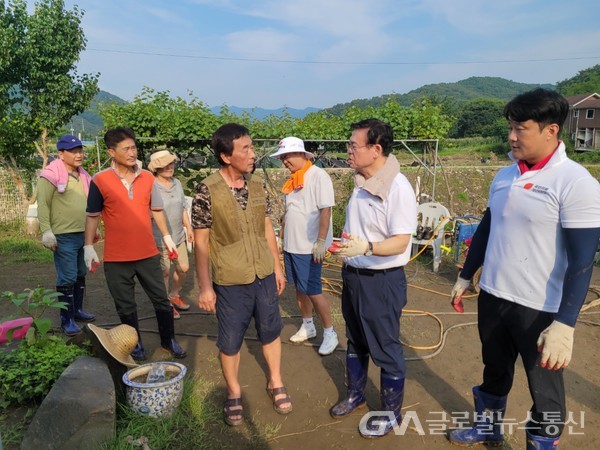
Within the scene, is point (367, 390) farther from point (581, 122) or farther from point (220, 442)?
point (581, 122)

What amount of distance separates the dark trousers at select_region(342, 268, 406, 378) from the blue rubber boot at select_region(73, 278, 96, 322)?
9.98 ft

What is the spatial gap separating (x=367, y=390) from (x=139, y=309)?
2.94 metres

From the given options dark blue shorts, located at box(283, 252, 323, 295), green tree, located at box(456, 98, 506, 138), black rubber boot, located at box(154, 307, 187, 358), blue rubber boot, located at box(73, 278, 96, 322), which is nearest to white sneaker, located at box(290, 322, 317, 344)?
dark blue shorts, located at box(283, 252, 323, 295)

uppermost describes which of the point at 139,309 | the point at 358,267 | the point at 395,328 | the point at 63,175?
the point at 63,175

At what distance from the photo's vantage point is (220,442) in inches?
103

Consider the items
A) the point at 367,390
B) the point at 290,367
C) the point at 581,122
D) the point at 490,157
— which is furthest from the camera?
the point at 581,122

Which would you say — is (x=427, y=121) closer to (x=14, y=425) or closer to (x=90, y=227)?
(x=90, y=227)

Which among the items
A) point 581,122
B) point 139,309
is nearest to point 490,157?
point 581,122

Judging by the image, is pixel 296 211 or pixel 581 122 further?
pixel 581 122

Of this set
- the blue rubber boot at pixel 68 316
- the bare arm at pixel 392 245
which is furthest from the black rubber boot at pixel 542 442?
the blue rubber boot at pixel 68 316

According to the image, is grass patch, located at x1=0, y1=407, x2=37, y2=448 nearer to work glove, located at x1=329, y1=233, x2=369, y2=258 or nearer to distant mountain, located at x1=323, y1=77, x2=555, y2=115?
work glove, located at x1=329, y1=233, x2=369, y2=258

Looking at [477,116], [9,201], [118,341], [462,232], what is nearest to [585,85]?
[477,116]

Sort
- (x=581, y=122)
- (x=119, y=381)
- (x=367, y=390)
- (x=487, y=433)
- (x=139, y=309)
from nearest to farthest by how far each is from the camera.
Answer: (x=487, y=433) < (x=119, y=381) < (x=367, y=390) < (x=139, y=309) < (x=581, y=122)

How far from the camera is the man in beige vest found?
253 cm
